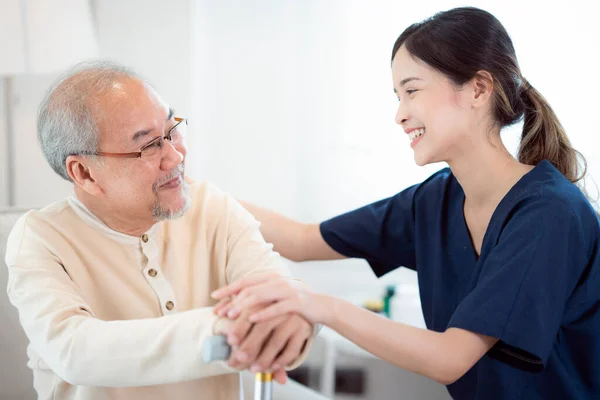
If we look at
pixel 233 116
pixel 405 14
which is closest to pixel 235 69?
pixel 233 116

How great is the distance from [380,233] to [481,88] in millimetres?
437

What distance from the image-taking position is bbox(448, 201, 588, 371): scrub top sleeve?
1.14 m

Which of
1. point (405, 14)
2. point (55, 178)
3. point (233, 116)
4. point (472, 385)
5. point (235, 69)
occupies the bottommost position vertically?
point (472, 385)

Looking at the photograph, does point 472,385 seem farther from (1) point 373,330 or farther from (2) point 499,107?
(2) point 499,107

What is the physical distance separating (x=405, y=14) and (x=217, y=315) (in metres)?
1.88

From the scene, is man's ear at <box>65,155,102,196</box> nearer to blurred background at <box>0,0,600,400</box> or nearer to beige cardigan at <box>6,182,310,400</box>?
beige cardigan at <box>6,182,310,400</box>

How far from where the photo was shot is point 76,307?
3.53 feet

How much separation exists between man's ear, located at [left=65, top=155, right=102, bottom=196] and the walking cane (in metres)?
0.49

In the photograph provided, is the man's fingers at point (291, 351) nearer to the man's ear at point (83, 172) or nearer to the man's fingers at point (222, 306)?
the man's fingers at point (222, 306)

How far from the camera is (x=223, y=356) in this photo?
2.85ft

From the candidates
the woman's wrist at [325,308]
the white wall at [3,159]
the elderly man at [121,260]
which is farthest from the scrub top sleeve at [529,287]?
the white wall at [3,159]

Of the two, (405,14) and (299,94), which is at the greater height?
(405,14)

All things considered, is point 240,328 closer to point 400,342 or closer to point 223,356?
point 223,356

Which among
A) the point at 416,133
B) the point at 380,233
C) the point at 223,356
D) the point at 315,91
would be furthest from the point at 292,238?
the point at 315,91
